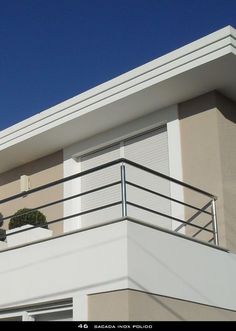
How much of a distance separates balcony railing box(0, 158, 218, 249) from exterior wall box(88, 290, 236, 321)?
1.00m

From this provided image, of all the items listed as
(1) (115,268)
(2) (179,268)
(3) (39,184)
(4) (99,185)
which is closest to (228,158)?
(2) (179,268)

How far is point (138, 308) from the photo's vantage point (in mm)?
8312

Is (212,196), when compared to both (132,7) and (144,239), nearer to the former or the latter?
(144,239)

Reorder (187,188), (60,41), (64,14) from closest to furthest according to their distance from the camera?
1. (187,188)
2. (64,14)
3. (60,41)

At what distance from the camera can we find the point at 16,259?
32.0 ft

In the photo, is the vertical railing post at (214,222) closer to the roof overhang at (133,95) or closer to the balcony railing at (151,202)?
the balcony railing at (151,202)

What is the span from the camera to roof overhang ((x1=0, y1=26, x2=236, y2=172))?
34.3 feet

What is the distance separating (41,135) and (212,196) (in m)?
4.26

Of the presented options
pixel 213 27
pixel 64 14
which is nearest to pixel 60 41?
pixel 64 14

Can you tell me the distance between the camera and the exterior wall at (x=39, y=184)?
44.1 ft

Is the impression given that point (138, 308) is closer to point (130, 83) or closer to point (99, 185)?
point (130, 83)

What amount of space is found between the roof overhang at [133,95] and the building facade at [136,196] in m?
0.02

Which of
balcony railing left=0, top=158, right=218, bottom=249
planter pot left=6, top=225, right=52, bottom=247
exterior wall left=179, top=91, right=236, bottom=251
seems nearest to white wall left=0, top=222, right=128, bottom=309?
balcony railing left=0, top=158, right=218, bottom=249

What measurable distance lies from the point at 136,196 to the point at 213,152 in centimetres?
184
